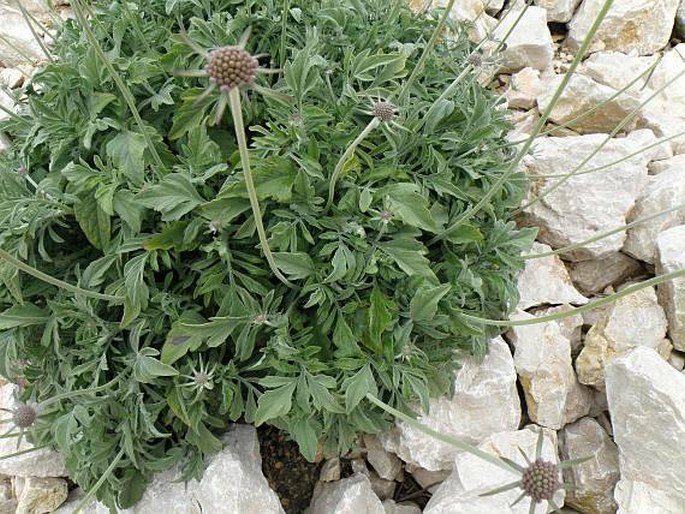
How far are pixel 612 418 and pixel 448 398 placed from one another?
2.46ft

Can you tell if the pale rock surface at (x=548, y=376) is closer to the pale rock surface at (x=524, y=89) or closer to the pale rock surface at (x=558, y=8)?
the pale rock surface at (x=524, y=89)

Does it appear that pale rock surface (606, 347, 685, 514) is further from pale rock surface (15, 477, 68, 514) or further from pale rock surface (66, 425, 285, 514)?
pale rock surface (15, 477, 68, 514)

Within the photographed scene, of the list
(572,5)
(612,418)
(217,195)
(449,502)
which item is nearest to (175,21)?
(217,195)

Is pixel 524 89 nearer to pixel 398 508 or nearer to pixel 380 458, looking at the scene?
pixel 380 458

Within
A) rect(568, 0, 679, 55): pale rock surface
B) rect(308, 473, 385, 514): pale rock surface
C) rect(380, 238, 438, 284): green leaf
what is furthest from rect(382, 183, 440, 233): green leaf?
rect(568, 0, 679, 55): pale rock surface

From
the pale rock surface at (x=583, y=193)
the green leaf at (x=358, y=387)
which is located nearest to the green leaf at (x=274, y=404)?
the green leaf at (x=358, y=387)

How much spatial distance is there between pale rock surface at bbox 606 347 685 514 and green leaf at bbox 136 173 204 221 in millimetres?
2011

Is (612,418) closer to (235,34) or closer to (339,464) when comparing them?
(339,464)

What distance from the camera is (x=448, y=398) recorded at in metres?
3.07

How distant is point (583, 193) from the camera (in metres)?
3.65

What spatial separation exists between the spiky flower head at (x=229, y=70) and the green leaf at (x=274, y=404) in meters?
→ 1.44

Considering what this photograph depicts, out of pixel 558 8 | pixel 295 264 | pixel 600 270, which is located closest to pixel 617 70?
pixel 558 8

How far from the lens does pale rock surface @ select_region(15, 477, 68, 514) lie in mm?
2955

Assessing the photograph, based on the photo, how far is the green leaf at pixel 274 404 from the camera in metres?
2.47
